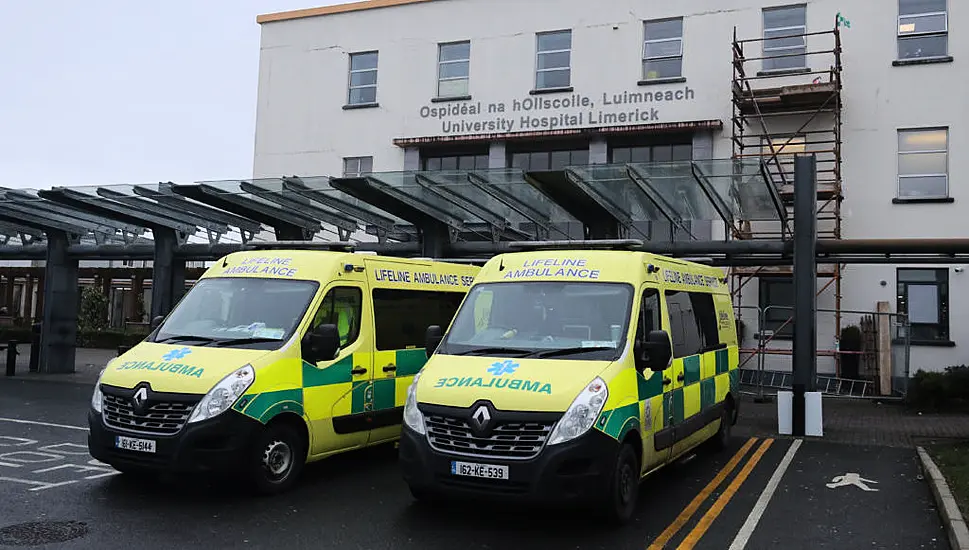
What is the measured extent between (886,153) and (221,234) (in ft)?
52.3

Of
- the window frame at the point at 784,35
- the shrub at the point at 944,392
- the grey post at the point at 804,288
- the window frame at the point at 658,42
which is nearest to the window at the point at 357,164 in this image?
the window frame at the point at 658,42

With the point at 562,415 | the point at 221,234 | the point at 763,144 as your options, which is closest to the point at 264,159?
the point at 221,234

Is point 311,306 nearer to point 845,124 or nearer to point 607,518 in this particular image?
point 607,518

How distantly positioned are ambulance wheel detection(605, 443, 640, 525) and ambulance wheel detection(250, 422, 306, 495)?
311cm

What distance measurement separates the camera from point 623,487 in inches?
266

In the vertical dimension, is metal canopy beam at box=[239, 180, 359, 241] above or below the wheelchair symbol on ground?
above

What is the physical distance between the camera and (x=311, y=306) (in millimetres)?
8312

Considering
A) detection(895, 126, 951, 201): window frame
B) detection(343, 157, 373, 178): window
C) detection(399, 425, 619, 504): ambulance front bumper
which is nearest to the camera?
detection(399, 425, 619, 504): ambulance front bumper

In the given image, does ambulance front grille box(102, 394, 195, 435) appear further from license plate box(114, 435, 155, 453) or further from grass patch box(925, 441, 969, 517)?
grass patch box(925, 441, 969, 517)

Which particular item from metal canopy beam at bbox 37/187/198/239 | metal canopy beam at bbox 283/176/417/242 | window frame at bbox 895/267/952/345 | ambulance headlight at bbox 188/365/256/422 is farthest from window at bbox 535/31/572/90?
ambulance headlight at bbox 188/365/256/422

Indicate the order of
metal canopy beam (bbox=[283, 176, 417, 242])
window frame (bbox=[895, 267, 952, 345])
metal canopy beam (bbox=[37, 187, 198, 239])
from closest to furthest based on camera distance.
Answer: metal canopy beam (bbox=[283, 176, 417, 242]) → metal canopy beam (bbox=[37, 187, 198, 239]) → window frame (bbox=[895, 267, 952, 345])

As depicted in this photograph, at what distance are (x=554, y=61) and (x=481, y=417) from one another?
1874 centimetres

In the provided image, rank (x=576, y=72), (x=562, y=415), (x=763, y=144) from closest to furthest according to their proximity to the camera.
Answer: (x=562, y=415) → (x=763, y=144) → (x=576, y=72)

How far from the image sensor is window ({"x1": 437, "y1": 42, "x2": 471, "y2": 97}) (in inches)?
969
